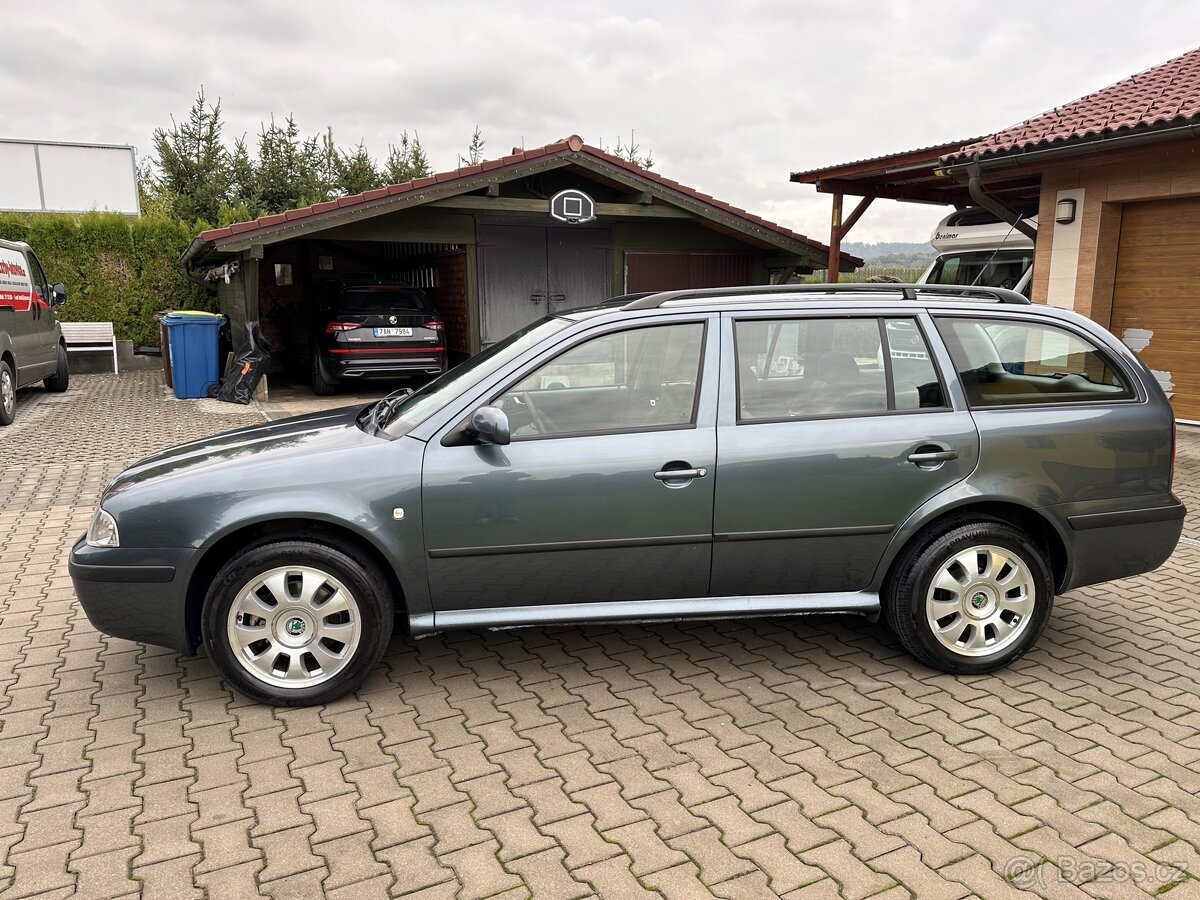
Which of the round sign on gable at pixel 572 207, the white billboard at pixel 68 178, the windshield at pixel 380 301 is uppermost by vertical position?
the white billboard at pixel 68 178

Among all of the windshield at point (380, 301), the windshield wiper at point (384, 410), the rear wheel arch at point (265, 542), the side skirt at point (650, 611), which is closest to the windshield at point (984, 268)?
the windshield at point (380, 301)

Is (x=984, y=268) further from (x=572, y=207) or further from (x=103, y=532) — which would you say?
(x=103, y=532)

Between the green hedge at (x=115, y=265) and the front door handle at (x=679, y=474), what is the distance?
17.2 meters

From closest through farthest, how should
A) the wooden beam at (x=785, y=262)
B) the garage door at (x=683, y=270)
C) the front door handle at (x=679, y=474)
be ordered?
1. the front door handle at (x=679, y=474)
2. the wooden beam at (x=785, y=262)
3. the garage door at (x=683, y=270)

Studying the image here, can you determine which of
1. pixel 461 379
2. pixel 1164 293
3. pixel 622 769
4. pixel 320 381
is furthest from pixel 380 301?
pixel 622 769

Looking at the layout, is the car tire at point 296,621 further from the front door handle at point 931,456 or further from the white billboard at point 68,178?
the white billboard at point 68,178

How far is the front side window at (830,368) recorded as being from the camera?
12.1 feet

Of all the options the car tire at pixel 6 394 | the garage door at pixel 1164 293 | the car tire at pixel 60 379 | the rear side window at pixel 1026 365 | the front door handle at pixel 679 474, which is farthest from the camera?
the car tire at pixel 60 379

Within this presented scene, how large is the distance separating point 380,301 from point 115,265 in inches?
311

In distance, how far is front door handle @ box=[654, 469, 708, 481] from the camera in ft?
11.5

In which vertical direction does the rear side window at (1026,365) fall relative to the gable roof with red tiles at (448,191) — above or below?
below

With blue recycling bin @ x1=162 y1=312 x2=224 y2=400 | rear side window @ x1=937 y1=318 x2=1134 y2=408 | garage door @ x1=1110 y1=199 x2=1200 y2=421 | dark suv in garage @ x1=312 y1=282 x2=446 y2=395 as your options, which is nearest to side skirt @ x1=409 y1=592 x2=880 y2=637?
rear side window @ x1=937 y1=318 x2=1134 y2=408

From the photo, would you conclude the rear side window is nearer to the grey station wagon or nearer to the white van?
the grey station wagon

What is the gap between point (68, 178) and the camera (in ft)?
81.4
